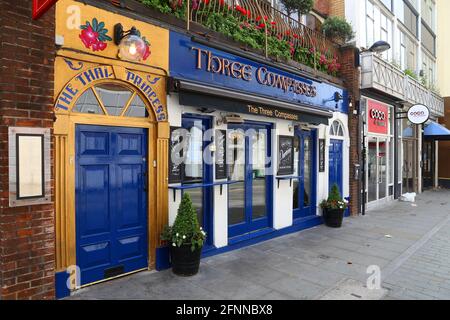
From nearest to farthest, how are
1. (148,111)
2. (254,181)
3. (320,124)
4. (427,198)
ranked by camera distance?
(148,111) → (254,181) → (320,124) → (427,198)

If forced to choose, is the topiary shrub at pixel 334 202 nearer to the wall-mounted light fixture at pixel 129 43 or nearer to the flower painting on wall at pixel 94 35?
the wall-mounted light fixture at pixel 129 43

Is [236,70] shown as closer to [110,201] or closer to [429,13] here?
[110,201]

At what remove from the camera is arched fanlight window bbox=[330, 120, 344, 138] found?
9.64 meters

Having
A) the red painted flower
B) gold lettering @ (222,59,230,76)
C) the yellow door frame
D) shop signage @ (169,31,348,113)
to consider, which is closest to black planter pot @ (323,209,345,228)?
shop signage @ (169,31,348,113)

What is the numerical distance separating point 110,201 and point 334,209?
589 cm

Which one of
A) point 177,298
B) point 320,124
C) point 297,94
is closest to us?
point 177,298

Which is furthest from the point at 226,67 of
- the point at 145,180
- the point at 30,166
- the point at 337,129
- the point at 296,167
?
the point at 337,129

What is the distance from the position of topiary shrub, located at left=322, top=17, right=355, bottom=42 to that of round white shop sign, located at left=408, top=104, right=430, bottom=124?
470 cm

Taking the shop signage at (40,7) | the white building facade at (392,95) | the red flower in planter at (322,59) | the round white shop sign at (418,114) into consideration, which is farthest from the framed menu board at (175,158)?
the round white shop sign at (418,114)

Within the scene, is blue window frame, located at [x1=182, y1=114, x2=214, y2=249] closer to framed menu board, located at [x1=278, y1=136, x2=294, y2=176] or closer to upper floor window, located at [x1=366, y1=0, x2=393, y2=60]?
framed menu board, located at [x1=278, y1=136, x2=294, y2=176]
